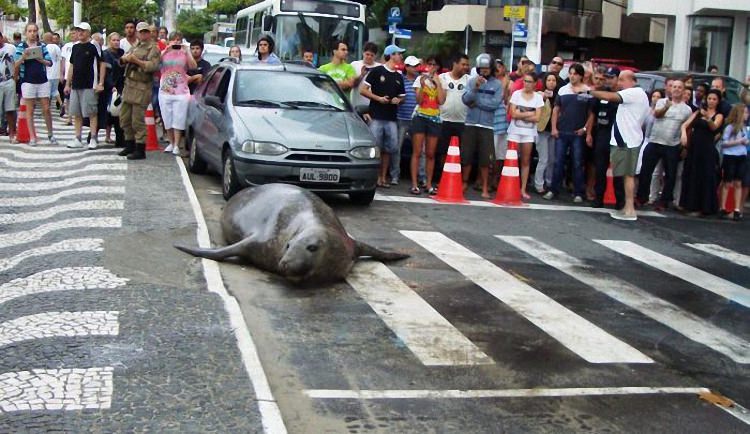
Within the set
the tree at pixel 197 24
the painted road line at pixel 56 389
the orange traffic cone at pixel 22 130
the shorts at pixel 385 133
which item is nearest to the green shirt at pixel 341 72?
the shorts at pixel 385 133

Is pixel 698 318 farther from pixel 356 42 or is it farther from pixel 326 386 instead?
pixel 356 42

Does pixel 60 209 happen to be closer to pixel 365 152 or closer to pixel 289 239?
pixel 289 239

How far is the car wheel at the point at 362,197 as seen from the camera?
1154 centimetres

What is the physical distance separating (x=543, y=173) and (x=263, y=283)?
769cm

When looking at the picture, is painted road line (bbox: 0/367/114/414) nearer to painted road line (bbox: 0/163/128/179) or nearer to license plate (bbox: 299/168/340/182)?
license plate (bbox: 299/168/340/182)

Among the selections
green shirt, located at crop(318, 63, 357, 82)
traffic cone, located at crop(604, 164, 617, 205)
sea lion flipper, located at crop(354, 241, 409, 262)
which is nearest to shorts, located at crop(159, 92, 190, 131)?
green shirt, located at crop(318, 63, 357, 82)

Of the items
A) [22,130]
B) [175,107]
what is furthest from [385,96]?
[22,130]

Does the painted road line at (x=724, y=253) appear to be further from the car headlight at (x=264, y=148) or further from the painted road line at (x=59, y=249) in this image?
the painted road line at (x=59, y=249)

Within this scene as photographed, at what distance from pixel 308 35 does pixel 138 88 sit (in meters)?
9.94

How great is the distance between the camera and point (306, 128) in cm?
1124

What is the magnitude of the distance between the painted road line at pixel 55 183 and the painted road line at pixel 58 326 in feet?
17.5

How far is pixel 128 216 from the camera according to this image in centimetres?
940

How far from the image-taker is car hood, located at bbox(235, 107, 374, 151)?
10961 millimetres

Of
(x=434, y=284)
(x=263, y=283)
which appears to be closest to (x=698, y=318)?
(x=434, y=284)
